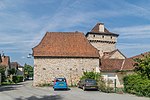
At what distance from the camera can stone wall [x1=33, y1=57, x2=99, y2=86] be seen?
1564 inches

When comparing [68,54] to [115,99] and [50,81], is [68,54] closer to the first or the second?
[50,81]

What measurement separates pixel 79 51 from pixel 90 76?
16.2ft

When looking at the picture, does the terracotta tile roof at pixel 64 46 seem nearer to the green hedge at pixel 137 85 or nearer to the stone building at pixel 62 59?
the stone building at pixel 62 59

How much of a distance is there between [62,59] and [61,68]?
1354 millimetres

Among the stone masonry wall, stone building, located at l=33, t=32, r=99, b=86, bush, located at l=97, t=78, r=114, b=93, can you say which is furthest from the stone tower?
bush, located at l=97, t=78, r=114, b=93

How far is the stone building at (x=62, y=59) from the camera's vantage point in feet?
131

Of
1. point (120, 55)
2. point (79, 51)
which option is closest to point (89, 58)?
point (79, 51)

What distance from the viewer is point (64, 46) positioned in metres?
41.7

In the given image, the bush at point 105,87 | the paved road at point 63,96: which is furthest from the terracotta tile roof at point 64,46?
the paved road at point 63,96

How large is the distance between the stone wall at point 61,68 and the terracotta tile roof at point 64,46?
2.54 ft

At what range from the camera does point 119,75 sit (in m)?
39.8

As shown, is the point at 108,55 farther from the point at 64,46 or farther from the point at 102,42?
the point at 64,46

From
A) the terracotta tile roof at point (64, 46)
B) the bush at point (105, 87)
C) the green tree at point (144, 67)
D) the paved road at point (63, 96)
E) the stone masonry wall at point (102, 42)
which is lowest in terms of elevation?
the paved road at point (63, 96)

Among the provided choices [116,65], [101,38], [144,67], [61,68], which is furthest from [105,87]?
[101,38]
